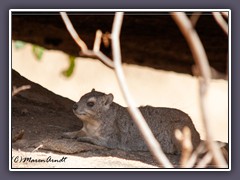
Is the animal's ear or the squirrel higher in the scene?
the animal's ear

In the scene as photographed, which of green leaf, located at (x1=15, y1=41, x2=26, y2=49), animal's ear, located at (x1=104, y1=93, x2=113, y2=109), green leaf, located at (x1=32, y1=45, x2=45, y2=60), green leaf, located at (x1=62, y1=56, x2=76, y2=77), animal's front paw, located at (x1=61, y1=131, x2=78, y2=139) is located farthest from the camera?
animal's ear, located at (x1=104, y1=93, x2=113, y2=109)

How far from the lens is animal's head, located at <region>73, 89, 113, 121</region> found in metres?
6.27

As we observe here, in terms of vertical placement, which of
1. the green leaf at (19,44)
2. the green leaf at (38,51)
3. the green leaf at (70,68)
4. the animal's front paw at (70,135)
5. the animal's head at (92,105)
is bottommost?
the animal's front paw at (70,135)

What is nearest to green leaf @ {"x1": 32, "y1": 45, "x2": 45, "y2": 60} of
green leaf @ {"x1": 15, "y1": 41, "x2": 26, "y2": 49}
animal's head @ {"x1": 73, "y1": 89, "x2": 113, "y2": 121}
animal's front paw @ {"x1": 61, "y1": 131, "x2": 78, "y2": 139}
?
green leaf @ {"x1": 15, "y1": 41, "x2": 26, "y2": 49}

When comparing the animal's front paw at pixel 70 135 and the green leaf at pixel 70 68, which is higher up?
the green leaf at pixel 70 68

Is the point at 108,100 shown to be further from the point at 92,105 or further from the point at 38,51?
the point at 38,51

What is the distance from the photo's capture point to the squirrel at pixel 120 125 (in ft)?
20.9

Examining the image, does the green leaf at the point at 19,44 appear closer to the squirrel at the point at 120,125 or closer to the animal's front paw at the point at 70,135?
the squirrel at the point at 120,125

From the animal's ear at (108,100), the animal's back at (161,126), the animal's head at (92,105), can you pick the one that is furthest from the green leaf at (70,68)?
the animal's back at (161,126)

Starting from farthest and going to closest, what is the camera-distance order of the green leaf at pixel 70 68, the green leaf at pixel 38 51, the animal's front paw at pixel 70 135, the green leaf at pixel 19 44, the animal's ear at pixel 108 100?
1. the animal's ear at pixel 108 100
2. the green leaf at pixel 70 68
3. the animal's front paw at pixel 70 135
4. the green leaf at pixel 38 51
5. the green leaf at pixel 19 44

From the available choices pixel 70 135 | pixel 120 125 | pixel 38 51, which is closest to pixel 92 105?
pixel 70 135

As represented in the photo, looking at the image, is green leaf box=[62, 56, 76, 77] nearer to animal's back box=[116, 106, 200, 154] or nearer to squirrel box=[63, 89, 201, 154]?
squirrel box=[63, 89, 201, 154]

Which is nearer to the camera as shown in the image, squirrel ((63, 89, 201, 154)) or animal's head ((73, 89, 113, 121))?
animal's head ((73, 89, 113, 121))

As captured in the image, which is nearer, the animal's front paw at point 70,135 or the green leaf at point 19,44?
the green leaf at point 19,44
